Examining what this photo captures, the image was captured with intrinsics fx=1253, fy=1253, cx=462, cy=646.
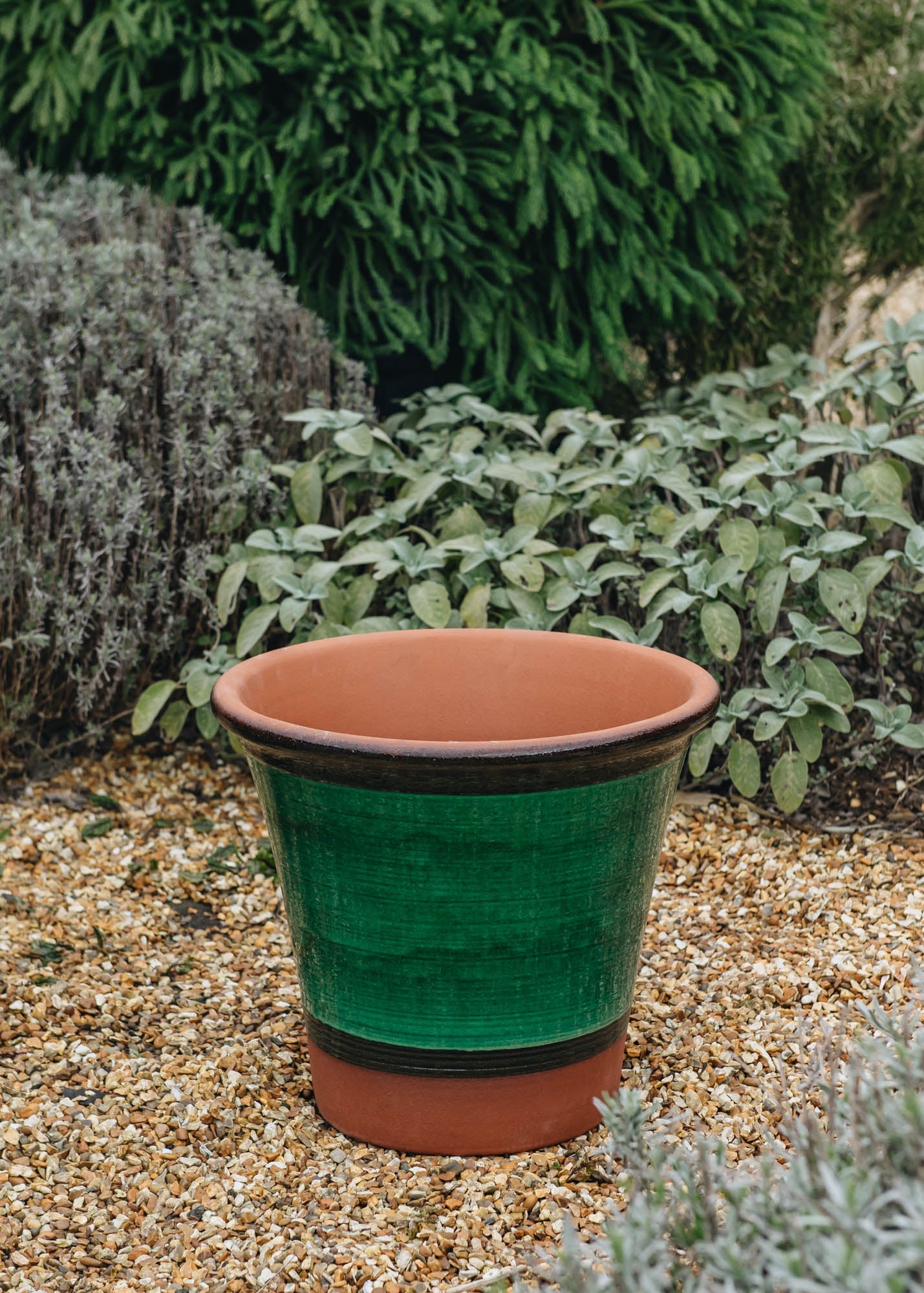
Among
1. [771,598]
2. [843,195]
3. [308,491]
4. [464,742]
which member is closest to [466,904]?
[464,742]

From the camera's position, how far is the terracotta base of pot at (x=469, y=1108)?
5.65ft

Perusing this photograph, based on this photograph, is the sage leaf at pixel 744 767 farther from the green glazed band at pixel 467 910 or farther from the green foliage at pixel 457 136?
the green foliage at pixel 457 136

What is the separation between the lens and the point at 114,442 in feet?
9.64

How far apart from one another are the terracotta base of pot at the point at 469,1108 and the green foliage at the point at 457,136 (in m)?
2.24

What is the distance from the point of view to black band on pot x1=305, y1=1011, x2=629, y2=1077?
5.58ft

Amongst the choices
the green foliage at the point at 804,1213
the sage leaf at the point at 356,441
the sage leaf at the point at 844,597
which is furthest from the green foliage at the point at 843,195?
the green foliage at the point at 804,1213

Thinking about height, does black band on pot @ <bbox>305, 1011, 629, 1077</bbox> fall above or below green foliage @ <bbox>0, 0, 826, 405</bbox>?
below

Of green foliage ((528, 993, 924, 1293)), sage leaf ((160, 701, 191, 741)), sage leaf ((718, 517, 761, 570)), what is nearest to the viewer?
green foliage ((528, 993, 924, 1293))

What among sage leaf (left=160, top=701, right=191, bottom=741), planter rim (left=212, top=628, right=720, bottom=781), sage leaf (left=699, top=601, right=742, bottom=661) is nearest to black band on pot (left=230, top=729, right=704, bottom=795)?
planter rim (left=212, top=628, right=720, bottom=781)

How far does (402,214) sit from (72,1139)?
269 centimetres

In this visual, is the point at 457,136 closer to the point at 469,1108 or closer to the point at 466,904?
the point at 466,904

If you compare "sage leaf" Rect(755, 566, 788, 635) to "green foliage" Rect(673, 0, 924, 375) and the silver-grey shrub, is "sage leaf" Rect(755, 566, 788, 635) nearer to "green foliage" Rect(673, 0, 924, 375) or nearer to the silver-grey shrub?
the silver-grey shrub

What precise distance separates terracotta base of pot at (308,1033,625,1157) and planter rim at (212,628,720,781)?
46cm

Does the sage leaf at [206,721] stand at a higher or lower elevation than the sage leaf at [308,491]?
lower
